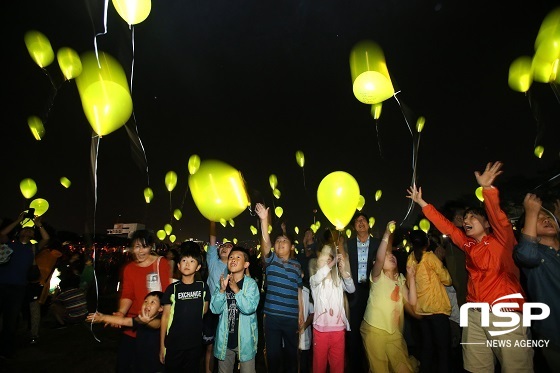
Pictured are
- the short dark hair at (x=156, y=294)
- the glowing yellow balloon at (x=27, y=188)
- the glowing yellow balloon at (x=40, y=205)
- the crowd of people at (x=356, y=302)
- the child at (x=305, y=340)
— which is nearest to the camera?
the crowd of people at (x=356, y=302)

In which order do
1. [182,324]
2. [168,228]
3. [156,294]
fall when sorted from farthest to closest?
[168,228], [156,294], [182,324]

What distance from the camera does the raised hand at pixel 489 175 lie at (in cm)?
278

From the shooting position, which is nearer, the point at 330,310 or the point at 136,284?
the point at 136,284

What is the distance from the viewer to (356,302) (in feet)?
13.2

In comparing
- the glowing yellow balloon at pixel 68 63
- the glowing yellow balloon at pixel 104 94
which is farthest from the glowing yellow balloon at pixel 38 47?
the glowing yellow balloon at pixel 104 94

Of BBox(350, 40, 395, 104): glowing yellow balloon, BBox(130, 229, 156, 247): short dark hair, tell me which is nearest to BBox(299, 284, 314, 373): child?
BBox(130, 229, 156, 247): short dark hair

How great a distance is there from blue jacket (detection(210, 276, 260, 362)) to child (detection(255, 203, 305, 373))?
20 cm

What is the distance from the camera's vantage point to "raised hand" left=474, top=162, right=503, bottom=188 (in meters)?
2.78

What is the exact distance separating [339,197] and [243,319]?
1.93m

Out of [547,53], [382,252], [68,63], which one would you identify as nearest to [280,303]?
[382,252]

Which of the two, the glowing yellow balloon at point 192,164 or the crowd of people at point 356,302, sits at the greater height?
the glowing yellow balloon at point 192,164

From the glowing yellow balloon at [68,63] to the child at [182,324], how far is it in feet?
11.6

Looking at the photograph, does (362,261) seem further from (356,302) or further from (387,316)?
(387,316)

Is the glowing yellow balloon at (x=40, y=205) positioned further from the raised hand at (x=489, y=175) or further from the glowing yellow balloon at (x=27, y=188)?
the raised hand at (x=489, y=175)
